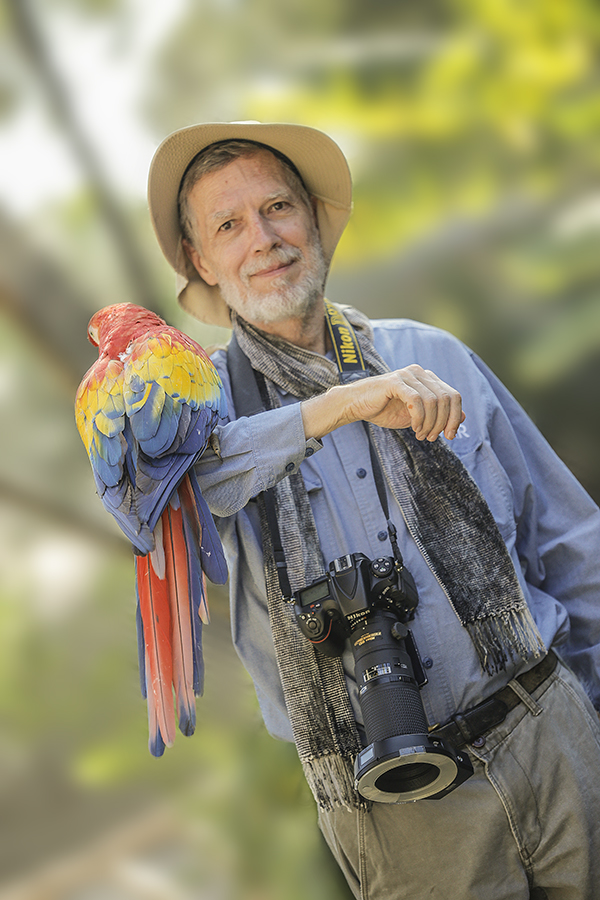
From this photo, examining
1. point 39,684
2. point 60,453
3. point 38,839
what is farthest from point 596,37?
point 38,839

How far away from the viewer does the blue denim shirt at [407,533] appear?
1.01 metres

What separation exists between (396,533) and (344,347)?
1.21 ft

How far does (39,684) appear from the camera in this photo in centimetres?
175

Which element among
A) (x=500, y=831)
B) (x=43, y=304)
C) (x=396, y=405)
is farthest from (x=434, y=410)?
(x=43, y=304)

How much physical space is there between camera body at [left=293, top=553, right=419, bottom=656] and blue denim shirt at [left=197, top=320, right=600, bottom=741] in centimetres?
13

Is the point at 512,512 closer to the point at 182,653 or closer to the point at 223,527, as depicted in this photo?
the point at 223,527

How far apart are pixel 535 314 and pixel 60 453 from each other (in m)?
1.31

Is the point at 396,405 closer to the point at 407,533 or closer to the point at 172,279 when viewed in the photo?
the point at 407,533

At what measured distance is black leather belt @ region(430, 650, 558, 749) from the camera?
1069mm

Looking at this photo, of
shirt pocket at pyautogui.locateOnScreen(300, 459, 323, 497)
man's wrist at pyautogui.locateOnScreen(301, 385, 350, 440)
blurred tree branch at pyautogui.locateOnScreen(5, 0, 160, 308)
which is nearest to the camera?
man's wrist at pyautogui.locateOnScreen(301, 385, 350, 440)

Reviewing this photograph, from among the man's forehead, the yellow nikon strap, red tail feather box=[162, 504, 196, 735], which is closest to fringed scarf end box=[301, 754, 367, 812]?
red tail feather box=[162, 504, 196, 735]

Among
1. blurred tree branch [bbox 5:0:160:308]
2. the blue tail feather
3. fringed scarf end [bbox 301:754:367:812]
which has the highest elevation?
blurred tree branch [bbox 5:0:160:308]

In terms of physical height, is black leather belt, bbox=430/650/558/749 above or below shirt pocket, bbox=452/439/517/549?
below

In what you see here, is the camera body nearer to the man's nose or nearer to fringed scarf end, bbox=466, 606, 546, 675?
fringed scarf end, bbox=466, 606, 546, 675
